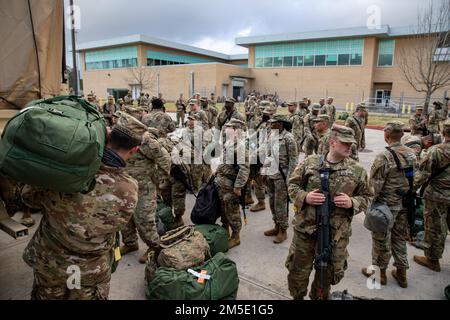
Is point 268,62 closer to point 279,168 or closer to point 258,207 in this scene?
point 258,207

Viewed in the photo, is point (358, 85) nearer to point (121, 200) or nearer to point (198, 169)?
point (198, 169)

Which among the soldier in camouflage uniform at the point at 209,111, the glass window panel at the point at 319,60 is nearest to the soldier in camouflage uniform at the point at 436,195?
the soldier in camouflage uniform at the point at 209,111

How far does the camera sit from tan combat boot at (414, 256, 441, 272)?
13.7ft

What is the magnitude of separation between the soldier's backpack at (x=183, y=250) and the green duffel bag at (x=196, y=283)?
9cm

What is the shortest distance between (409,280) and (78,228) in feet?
12.7

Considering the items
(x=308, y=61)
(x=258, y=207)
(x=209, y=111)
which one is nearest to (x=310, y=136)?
(x=258, y=207)

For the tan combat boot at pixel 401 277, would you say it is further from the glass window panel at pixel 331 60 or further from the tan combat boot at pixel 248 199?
the glass window panel at pixel 331 60

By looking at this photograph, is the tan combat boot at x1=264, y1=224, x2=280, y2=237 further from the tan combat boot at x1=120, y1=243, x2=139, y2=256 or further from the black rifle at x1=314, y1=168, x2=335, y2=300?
the black rifle at x1=314, y1=168, x2=335, y2=300

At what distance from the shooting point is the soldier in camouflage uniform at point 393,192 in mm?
3668

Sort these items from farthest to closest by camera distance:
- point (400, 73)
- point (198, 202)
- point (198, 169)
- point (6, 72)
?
point (400, 73)
point (198, 169)
point (198, 202)
point (6, 72)

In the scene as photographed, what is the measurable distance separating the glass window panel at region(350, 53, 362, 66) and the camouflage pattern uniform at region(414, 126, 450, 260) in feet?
115

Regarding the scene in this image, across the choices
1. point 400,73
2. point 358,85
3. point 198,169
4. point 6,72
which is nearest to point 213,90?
point 358,85

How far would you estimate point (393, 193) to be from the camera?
371 centimetres

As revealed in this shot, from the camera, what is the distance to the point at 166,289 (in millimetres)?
3105
